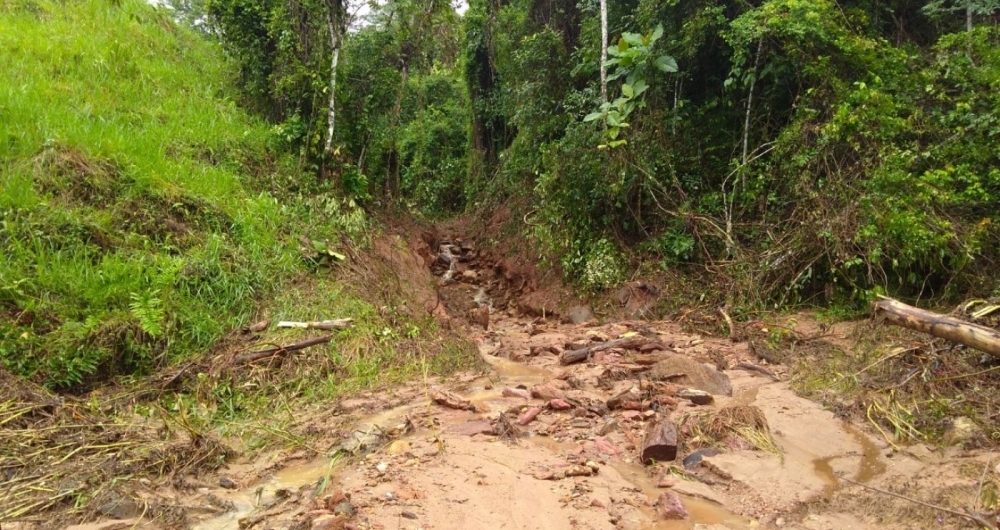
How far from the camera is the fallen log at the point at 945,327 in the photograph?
382cm

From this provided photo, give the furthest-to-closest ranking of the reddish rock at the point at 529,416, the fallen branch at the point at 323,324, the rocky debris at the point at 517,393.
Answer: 1. the fallen branch at the point at 323,324
2. the rocky debris at the point at 517,393
3. the reddish rock at the point at 529,416

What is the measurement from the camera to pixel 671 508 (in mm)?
3209

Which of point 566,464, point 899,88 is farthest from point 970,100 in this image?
point 566,464

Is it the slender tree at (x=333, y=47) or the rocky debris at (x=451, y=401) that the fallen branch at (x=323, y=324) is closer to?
the rocky debris at (x=451, y=401)

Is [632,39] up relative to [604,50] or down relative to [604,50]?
down

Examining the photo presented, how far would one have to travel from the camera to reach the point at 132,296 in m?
5.30

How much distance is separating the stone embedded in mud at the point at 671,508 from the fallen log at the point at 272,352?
11.1ft

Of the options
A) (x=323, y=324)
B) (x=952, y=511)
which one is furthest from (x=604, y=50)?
(x=952, y=511)

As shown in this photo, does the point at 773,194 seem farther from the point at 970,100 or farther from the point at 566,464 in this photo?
the point at 566,464

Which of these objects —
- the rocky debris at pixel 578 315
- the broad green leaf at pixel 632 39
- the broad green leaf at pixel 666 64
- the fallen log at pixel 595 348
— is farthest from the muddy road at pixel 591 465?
the broad green leaf at pixel 632 39

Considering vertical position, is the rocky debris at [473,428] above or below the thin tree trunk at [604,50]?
below

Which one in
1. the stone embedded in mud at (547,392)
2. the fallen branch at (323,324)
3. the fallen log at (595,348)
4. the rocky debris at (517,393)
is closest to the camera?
the stone embedded in mud at (547,392)

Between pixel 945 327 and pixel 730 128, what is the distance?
18.0 ft

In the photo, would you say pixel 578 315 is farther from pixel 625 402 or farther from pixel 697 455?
pixel 697 455
